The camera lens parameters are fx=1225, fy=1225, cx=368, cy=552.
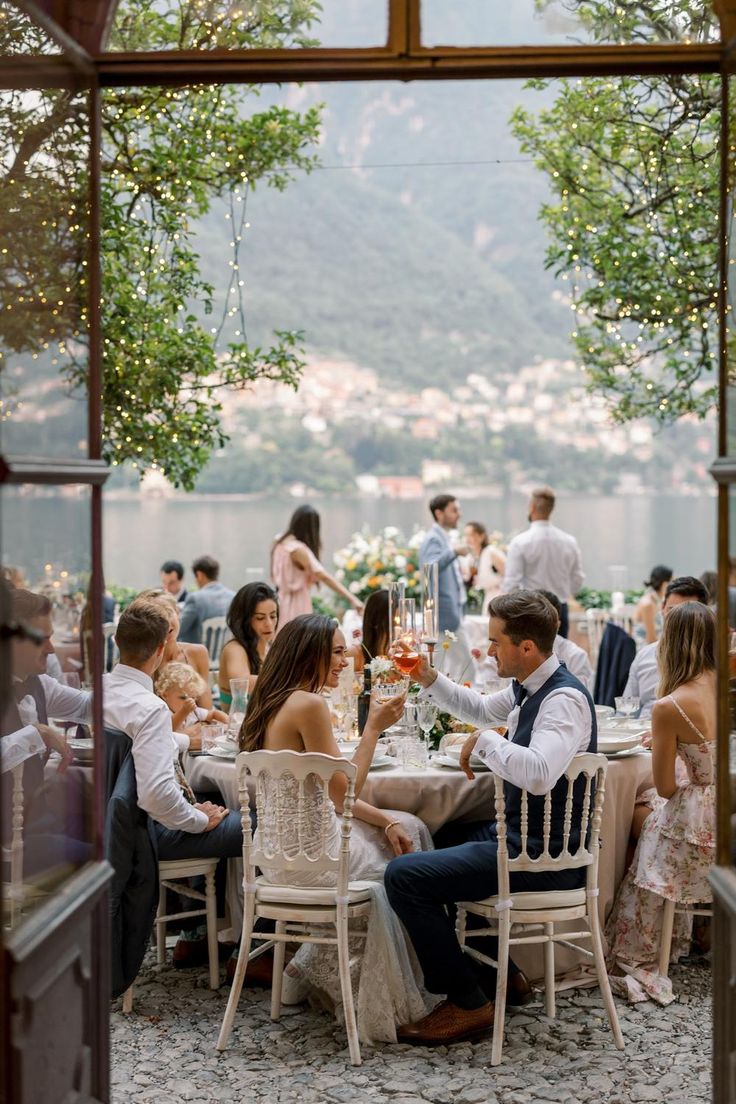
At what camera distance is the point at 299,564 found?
7844 millimetres

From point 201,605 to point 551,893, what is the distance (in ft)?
13.7

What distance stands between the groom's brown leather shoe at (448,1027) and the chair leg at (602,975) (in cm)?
37

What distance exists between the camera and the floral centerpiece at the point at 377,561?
9.19m

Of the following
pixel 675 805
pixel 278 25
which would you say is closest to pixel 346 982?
pixel 675 805

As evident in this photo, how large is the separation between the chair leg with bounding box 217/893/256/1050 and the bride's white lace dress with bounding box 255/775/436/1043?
11 cm

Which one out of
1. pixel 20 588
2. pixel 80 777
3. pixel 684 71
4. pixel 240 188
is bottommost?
pixel 80 777

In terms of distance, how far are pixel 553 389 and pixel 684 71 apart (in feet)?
122

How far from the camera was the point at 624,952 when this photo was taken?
14.2 ft

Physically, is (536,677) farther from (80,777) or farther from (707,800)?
(80,777)

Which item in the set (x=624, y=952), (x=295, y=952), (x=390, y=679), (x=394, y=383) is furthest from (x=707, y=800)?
(x=394, y=383)

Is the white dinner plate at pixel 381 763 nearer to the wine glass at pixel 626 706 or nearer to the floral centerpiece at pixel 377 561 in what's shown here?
the wine glass at pixel 626 706

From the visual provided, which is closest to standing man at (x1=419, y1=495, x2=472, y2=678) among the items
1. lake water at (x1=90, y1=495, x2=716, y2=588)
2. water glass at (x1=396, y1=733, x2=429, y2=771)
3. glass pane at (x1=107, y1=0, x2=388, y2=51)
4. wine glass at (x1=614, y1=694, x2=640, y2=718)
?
wine glass at (x1=614, y1=694, x2=640, y2=718)

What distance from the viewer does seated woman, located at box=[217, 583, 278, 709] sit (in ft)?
17.6

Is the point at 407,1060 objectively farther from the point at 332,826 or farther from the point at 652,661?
the point at 652,661
